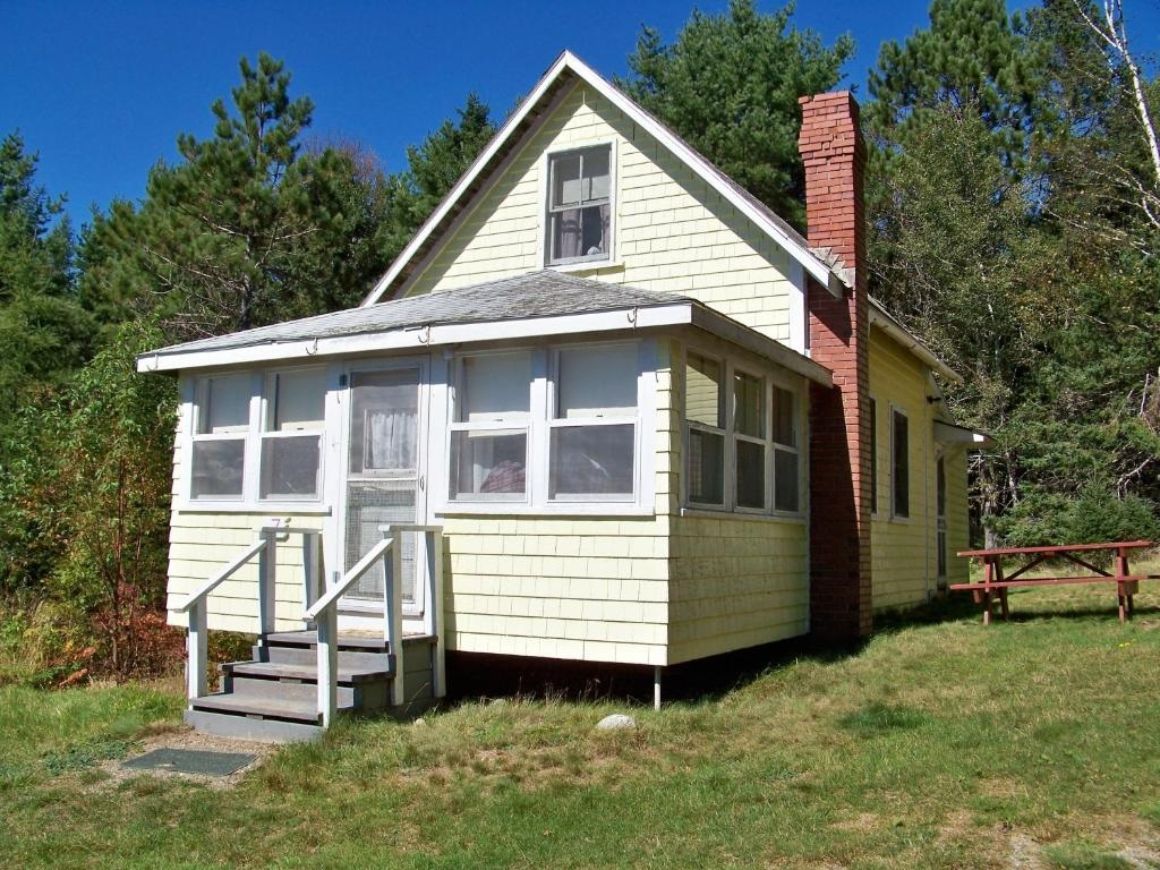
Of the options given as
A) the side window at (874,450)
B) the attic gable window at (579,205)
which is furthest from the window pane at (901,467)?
the attic gable window at (579,205)

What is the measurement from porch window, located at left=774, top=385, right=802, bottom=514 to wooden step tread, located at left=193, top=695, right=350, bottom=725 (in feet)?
15.7

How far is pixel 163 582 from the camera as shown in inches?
545

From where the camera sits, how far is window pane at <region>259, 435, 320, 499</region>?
404 inches

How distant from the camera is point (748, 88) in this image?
31.1m

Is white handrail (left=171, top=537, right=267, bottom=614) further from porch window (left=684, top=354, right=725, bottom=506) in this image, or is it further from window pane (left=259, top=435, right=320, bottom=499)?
porch window (left=684, top=354, right=725, bottom=506)

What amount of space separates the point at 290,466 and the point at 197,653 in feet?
6.78

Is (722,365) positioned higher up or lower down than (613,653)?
higher up

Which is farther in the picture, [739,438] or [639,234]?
[639,234]

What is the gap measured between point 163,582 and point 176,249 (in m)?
10.7

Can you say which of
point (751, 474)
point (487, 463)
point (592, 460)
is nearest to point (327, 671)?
point (487, 463)

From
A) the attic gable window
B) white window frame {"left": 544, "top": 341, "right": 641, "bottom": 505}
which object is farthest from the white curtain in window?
the attic gable window

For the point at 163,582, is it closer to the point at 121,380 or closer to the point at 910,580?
the point at 121,380

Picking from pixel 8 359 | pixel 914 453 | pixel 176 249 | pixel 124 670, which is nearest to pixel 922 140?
pixel 914 453

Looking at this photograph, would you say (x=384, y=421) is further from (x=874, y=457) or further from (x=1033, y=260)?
(x=1033, y=260)
